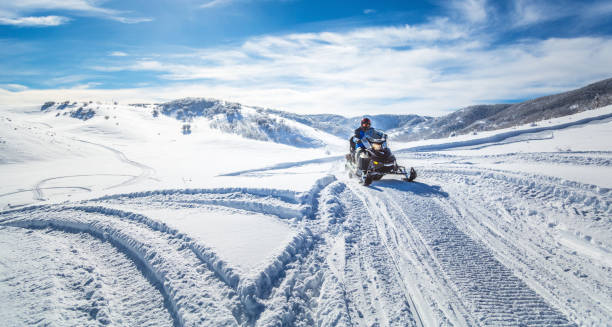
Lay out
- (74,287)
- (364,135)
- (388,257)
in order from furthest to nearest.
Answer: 1. (364,135)
2. (388,257)
3. (74,287)

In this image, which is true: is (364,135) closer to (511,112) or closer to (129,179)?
(129,179)

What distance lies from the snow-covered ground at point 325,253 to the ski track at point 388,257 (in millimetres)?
22

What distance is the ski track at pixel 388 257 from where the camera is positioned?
297 centimetres

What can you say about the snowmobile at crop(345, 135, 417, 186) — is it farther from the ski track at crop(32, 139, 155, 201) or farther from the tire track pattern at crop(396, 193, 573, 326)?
the ski track at crop(32, 139, 155, 201)

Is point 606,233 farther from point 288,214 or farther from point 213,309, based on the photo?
point 213,309

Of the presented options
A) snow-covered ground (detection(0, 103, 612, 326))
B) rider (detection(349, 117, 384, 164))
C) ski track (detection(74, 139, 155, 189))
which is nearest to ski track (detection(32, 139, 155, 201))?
ski track (detection(74, 139, 155, 189))

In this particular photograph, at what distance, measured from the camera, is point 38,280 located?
380cm

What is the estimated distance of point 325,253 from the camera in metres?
4.27

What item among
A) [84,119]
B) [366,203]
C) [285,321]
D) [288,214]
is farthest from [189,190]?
[84,119]

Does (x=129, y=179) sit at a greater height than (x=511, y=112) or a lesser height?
lesser

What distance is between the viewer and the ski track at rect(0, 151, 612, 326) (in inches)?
117

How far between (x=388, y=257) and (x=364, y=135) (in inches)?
257

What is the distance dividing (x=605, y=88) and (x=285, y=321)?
509 feet

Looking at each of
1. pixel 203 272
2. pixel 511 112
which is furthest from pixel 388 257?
pixel 511 112
